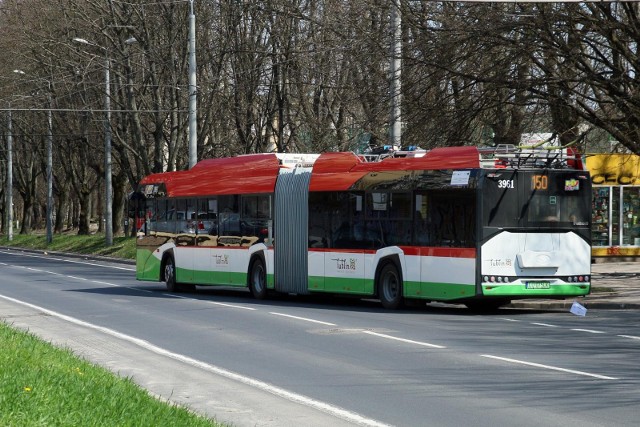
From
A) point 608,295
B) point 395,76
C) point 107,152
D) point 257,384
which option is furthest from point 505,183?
point 107,152

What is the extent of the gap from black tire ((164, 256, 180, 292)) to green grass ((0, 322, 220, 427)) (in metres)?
17.7

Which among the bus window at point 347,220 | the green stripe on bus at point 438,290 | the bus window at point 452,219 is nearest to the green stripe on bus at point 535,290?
the green stripe on bus at point 438,290

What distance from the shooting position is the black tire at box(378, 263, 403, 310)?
898 inches

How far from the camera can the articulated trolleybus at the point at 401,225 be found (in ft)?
69.3

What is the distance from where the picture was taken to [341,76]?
4194 cm

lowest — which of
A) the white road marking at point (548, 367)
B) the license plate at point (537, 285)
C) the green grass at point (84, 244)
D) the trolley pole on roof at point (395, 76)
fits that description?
the white road marking at point (548, 367)

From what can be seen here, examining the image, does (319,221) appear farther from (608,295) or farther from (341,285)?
(608,295)

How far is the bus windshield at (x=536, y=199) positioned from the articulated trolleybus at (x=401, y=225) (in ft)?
0.06

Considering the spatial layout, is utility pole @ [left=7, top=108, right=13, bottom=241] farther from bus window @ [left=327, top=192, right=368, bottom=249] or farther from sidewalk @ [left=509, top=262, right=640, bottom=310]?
bus window @ [left=327, top=192, right=368, bottom=249]

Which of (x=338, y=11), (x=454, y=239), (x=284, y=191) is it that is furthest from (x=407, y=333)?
(x=338, y=11)

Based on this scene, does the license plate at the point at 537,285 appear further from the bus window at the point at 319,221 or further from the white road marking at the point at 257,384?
the white road marking at the point at 257,384

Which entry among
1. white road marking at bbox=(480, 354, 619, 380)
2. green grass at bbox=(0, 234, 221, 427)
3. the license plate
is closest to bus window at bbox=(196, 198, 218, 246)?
the license plate

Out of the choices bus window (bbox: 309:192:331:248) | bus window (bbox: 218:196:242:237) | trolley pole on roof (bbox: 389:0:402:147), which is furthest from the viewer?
trolley pole on roof (bbox: 389:0:402:147)

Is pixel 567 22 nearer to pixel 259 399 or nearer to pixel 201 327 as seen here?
pixel 201 327
